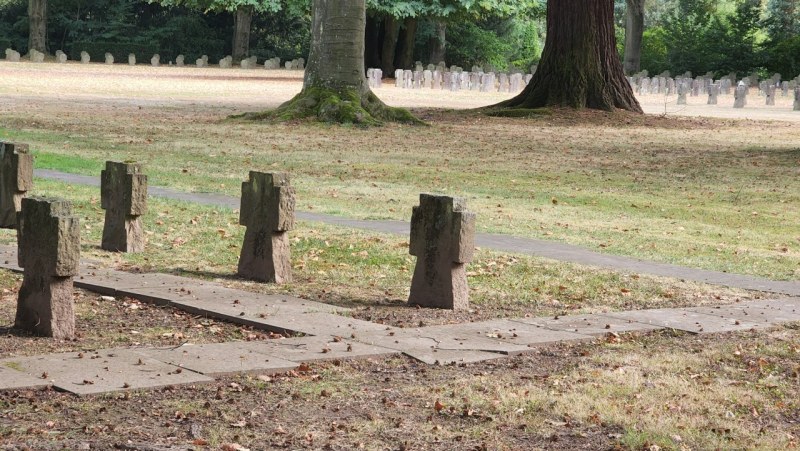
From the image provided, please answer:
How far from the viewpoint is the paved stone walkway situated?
7012 mm

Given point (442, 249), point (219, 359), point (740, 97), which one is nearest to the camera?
point (219, 359)

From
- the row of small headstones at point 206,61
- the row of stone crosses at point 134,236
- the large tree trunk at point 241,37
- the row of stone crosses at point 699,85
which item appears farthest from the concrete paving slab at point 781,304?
the large tree trunk at point 241,37

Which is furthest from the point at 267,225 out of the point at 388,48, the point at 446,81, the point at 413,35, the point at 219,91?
the point at 413,35

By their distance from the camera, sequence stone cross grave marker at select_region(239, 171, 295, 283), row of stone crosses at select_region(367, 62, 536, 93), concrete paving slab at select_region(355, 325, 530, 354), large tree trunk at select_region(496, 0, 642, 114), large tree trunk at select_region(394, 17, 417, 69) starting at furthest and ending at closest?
1. large tree trunk at select_region(394, 17, 417, 69)
2. row of stone crosses at select_region(367, 62, 536, 93)
3. large tree trunk at select_region(496, 0, 642, 114)
4. stone cross grave marker at select_region(239, 171, 295, 283)
5. concrete paving slab at select_region(355, 325, 530, 354)

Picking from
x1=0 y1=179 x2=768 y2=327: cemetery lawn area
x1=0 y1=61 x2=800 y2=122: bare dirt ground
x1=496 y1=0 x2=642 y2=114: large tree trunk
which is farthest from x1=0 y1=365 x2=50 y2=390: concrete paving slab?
x1=0 y1=61 x2=800 y2=122: bare dirt ground

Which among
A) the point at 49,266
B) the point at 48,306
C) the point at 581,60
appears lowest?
the point at 48,306

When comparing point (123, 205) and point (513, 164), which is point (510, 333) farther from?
point (513, 164)

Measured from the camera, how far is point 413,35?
65500 millimetres

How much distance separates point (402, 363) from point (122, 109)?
2728 cm

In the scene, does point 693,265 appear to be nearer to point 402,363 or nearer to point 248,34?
point 402,363

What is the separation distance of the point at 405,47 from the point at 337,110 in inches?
1467

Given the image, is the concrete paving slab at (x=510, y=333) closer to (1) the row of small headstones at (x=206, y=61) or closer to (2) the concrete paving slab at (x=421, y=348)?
(2) the concrete paving slab at (x=421, y=348)

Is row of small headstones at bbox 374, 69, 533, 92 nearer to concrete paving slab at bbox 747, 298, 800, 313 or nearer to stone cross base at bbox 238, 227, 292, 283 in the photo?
stone cross base at bbox 238, 227, 292, 283

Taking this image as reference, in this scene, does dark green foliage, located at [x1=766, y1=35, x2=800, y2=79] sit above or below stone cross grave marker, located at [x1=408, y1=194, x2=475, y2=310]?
above
